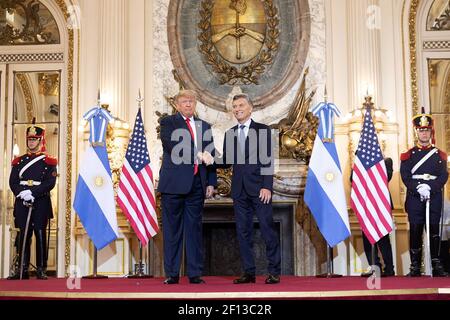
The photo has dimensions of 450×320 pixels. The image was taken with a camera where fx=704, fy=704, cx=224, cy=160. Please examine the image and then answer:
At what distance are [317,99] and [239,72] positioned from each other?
1179 millimetres

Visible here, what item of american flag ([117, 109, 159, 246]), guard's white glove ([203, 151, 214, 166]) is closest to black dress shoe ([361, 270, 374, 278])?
american flag ([117, 109, 159, 246])

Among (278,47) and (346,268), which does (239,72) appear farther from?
(346,268)

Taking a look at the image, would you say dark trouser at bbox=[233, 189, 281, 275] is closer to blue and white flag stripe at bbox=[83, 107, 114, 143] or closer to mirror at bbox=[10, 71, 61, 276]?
blue and white flag stripe at bbox=[83, 107, 114, 143]

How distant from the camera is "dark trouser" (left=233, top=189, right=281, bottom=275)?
6.25m

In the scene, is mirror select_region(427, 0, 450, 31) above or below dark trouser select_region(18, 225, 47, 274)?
above

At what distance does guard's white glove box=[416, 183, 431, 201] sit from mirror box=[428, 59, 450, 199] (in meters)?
2.19

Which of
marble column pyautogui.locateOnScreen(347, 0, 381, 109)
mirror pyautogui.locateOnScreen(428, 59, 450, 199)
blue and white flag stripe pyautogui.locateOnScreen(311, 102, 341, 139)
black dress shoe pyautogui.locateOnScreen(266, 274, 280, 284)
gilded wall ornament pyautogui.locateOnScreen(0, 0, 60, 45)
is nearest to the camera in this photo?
black dress shoe pyautogui.locateOnScreen(266, 274, 280, 284)

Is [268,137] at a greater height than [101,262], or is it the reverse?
[268,137]

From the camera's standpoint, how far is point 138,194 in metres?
8.55

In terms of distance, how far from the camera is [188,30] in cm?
1016

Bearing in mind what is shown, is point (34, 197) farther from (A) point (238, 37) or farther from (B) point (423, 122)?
(B) point (423, 122)

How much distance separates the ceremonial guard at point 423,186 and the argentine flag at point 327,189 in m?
0.76

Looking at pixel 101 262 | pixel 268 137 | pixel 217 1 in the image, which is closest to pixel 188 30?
pixel 217 1

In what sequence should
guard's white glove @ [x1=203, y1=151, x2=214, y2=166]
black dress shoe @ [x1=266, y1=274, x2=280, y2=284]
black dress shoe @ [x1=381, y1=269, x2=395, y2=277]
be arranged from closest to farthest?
guard's white glove @ [x1=203, y1=151, x2=214, y2=166]
black dress shoe @ [x1=266, y1=274, x2=280, y2=284]
black dress shoe @ [x1=381, y1=269, x2=395, y2=277]
